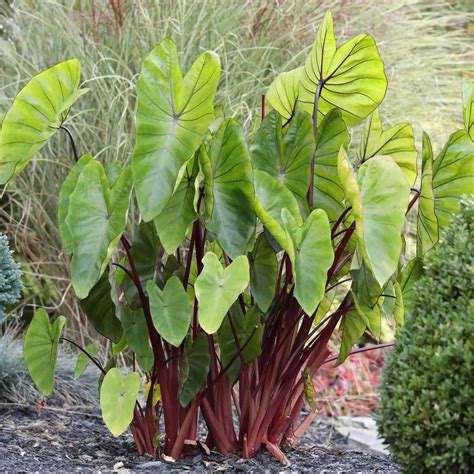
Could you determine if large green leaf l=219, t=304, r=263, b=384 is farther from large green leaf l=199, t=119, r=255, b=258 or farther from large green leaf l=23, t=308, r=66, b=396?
large green leaf l=23, t=308, r=66, b=396

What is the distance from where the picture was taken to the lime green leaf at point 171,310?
2.53 meters

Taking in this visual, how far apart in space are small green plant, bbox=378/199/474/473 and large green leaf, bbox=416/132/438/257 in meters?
0.44

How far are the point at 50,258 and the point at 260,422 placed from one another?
8.18 ft

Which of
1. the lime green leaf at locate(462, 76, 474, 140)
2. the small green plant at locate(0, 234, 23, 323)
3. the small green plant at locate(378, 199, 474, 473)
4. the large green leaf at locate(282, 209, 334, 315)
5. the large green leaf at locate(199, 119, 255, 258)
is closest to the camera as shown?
the small green plant at locate(378, 199, 474, 473)

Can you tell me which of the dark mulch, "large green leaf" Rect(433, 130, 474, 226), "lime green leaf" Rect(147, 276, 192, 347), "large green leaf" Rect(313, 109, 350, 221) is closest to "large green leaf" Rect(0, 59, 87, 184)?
"lime green leaf" Rect(147, 276, 192, 347)

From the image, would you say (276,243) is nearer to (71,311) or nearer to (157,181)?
(157,181)

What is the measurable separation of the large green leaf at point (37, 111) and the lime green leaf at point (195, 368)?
32.2 inches

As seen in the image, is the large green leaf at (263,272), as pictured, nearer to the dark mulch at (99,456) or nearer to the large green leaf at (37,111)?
the dark mulch at (99,456)

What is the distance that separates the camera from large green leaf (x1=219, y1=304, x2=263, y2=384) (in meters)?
2.71

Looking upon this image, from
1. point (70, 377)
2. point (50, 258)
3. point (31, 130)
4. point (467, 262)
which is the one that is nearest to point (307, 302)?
point (467, 262)

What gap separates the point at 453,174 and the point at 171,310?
3.51ft

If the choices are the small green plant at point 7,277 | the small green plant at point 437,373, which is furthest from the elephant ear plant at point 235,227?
the small green plant at point 7,277

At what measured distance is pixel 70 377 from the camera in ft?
13.4

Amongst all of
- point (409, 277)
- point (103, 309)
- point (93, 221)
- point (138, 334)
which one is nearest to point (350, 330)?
point (409, 277)
